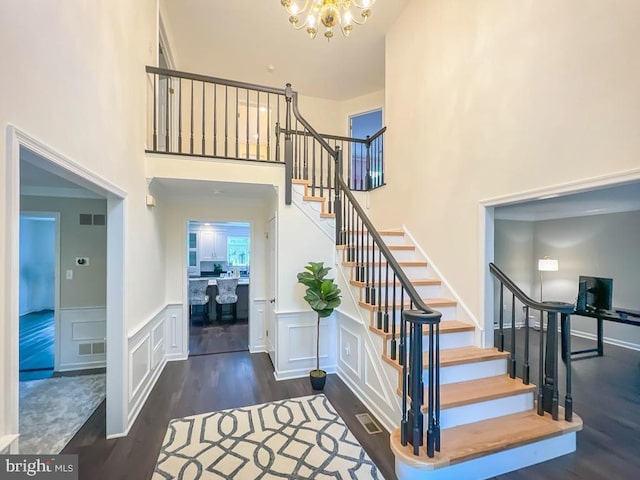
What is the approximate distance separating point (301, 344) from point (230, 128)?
471cm

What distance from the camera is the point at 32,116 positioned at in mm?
1373

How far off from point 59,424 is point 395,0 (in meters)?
6.25

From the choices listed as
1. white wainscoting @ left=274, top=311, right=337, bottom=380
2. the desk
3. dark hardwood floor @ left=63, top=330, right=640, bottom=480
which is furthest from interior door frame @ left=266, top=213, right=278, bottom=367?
the desk

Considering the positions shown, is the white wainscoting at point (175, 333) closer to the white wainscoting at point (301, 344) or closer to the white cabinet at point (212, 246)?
the white wainscoting at point (301, 344)

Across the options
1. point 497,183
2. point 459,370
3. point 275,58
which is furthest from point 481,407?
point 275,58

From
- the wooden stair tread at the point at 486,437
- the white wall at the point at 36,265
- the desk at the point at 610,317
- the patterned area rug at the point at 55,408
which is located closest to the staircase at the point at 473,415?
the wooden stair tread at the point at 486,437

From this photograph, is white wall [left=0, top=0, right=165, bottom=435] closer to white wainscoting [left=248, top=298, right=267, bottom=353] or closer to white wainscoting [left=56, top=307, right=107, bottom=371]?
white wainscoting [left=56, top=307, right=107, bottom=371]

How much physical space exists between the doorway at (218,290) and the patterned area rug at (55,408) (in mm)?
1398

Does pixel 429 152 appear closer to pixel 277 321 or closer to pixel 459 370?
pixel 459 370

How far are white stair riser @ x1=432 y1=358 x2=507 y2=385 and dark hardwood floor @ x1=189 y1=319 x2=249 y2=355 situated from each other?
327cm

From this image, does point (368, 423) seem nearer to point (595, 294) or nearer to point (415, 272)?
point (415, 272)

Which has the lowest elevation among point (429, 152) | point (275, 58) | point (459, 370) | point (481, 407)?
point (481, 407)

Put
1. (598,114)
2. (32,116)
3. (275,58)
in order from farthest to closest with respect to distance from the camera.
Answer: (275,58)
(598,114)
(32,116)

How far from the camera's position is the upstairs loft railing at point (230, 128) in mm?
3463
